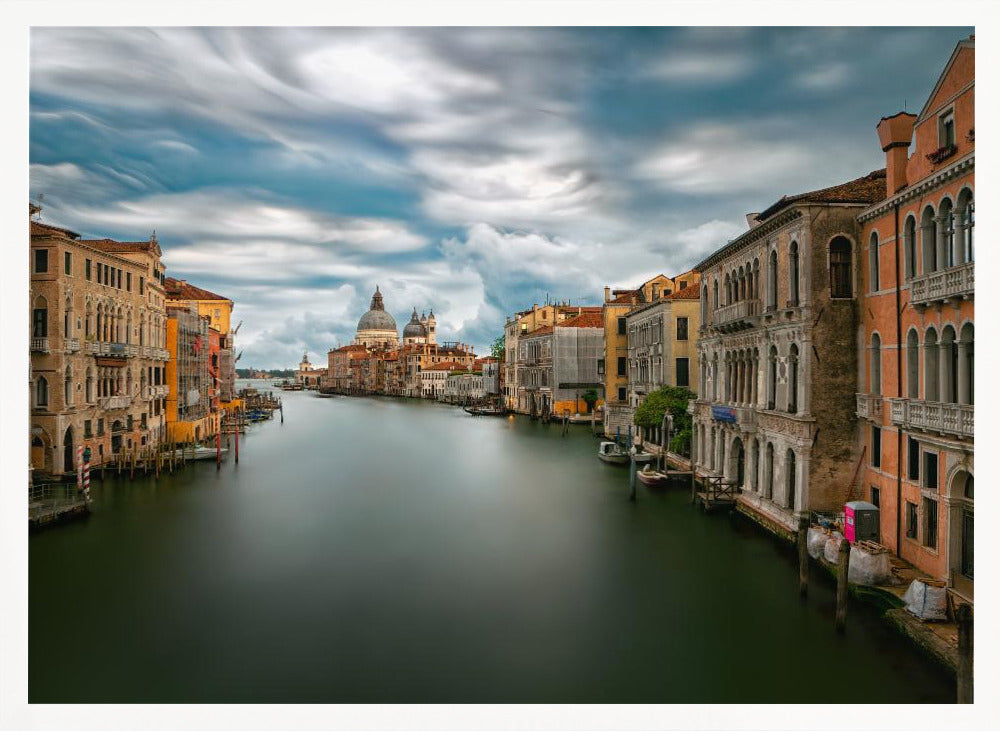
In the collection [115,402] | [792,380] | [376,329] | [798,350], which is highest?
[376,329]

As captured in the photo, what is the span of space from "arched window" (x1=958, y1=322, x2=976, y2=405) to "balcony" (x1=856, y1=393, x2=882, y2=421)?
2.00 m

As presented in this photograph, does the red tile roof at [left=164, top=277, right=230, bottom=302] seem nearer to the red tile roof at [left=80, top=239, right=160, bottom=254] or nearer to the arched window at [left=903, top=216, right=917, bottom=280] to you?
the red tile roof at [left=80, top=239, right=160, bottom=254]

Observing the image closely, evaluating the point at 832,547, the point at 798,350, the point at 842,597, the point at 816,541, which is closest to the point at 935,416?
the point at 842,597

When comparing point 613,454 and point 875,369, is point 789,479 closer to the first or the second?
point 875,369

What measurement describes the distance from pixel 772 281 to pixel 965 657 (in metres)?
6.39

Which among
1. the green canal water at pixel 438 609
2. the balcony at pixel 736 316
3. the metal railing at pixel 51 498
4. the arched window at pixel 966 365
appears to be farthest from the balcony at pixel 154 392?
the arched window at pixel 966 365

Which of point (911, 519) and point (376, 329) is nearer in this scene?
point (911, 519)

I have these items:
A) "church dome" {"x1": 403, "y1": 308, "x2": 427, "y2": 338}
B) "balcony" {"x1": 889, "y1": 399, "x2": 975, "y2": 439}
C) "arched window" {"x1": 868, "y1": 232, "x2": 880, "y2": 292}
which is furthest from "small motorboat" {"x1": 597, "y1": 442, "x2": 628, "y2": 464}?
"church dome" {"x1": 403, "y1": 308, "x2": 427, "y2": 338}

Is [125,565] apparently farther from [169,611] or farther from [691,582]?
[691,582]

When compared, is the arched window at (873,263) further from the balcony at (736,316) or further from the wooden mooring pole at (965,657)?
the wooden mooring pole at (965,657)

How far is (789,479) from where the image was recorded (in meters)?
9.61

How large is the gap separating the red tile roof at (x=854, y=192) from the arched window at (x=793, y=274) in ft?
2.26

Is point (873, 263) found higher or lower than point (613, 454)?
higher

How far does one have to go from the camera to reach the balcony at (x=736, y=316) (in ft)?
34.7
